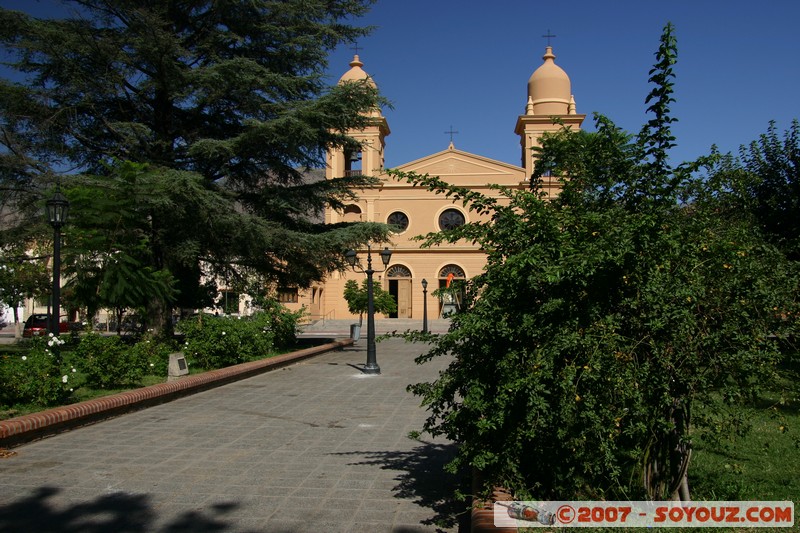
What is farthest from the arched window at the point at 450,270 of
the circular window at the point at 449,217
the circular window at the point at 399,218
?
the circular window at the point at 399,218

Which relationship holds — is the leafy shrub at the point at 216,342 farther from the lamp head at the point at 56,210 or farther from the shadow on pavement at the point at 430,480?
the shadow on pavement at the point at 430,480

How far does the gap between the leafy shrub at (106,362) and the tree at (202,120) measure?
551cm

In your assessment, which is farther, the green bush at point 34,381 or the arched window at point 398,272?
the arched window at point 398,272

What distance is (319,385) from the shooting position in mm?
13055

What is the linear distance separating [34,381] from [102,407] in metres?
0.94

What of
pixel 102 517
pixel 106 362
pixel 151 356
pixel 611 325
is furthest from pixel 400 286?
pixel 611 325

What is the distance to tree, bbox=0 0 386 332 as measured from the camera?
55.6 ft

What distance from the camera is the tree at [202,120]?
1694 centimetres

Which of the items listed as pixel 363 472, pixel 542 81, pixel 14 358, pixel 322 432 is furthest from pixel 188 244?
pixel 542 81

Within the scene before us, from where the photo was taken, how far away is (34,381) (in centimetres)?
840

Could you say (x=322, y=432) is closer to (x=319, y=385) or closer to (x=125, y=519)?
(x=125, y=519)

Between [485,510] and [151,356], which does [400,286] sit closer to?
[151,356]

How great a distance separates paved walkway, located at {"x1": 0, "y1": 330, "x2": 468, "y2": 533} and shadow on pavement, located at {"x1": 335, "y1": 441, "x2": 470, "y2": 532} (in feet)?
0.04

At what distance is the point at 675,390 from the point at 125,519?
13.2 ft
